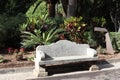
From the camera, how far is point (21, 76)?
997cm

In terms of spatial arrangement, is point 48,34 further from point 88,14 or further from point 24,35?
point 88,14

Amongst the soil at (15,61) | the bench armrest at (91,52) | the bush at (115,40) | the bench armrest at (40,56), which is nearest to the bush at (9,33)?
the soil at (15,61)

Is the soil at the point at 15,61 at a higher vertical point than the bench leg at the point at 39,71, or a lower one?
higher

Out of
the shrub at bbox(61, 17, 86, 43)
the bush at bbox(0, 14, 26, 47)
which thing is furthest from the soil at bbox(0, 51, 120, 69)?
the shrub at bbox(61, 17, 86, 43)

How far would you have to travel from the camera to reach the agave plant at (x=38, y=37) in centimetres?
1241

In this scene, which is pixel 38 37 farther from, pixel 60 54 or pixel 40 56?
pixel 40 56

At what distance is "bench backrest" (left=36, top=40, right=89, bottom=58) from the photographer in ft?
34.1

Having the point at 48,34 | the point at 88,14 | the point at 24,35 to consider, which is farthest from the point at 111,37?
the point at 88,14

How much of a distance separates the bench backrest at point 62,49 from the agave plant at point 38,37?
1875mm

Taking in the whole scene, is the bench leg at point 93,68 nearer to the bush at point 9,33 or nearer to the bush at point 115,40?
the bush at point 115,40

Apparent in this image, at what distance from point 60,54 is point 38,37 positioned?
2.10 meters

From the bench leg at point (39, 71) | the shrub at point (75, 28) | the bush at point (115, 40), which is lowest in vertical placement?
the bench leg at point (39, 71)

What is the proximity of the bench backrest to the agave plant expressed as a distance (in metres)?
1.88

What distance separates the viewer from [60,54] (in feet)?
35.0
